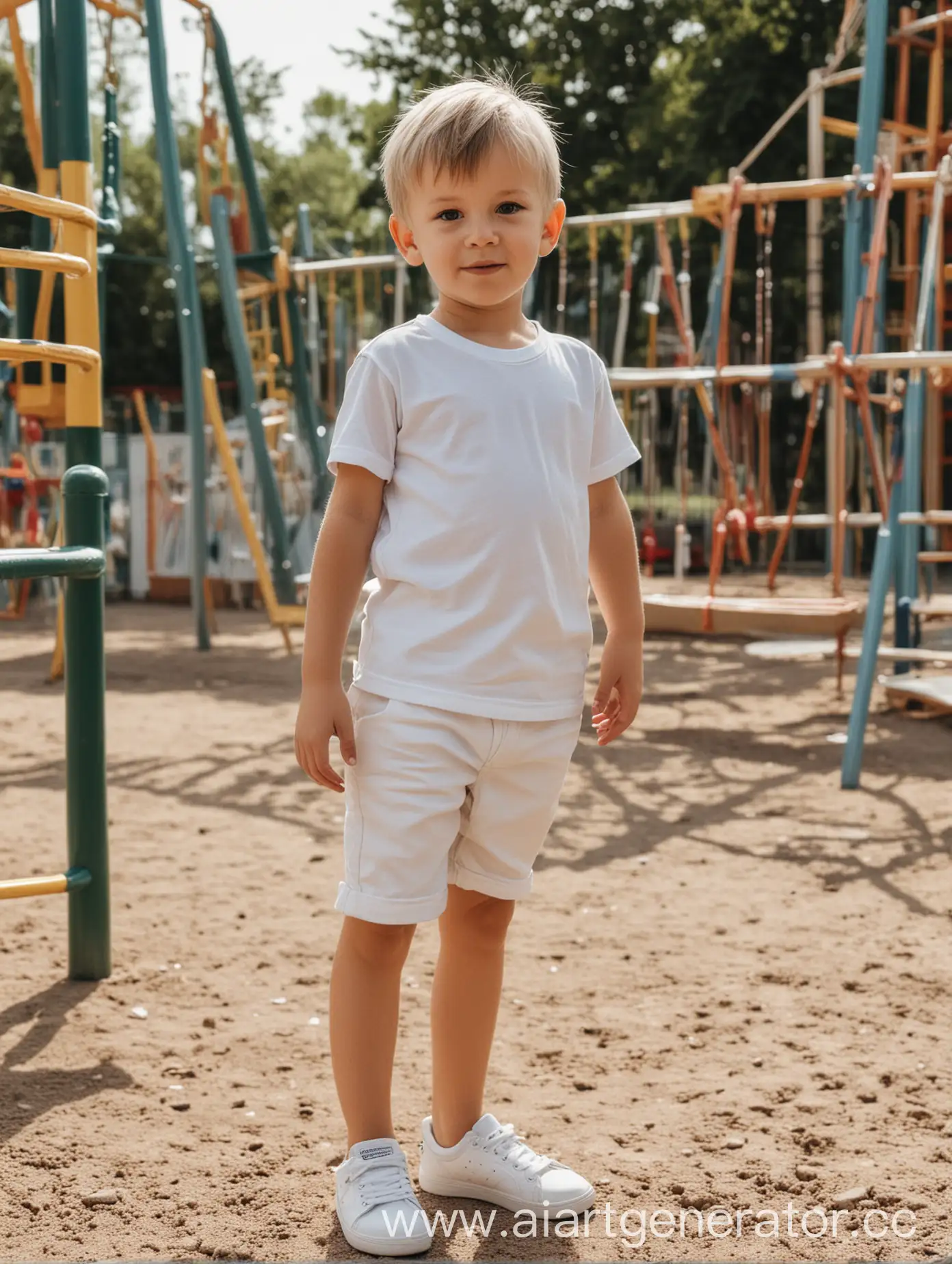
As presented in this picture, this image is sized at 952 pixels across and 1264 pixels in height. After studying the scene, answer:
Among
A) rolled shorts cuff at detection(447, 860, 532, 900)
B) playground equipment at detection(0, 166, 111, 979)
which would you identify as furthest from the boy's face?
playground equipment at detection(0, 166, 111, 979)

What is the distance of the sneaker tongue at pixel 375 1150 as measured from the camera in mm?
1952

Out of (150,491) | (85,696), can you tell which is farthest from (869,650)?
(150,491)

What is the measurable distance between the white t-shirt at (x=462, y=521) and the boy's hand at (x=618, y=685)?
176mm

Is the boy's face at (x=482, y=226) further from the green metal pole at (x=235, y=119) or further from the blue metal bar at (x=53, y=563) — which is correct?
the green metal pole at (x=235, y=119)

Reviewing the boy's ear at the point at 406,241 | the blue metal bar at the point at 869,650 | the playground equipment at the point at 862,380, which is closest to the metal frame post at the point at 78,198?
the boy's ear at the point at 406,241

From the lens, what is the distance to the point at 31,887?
2.67m

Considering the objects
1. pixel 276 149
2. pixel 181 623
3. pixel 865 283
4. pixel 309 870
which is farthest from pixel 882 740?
pixel 276 149

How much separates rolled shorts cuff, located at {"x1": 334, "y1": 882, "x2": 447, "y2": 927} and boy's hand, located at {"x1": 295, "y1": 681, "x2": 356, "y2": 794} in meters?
0.15

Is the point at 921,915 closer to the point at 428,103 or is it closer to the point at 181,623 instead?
the point at 428,103

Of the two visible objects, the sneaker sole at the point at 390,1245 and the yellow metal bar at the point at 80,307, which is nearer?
the sneaker sole at the point at 390,1245

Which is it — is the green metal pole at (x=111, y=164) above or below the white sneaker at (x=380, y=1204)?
above

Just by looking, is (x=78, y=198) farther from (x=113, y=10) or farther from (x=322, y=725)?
(x=113, y=10)

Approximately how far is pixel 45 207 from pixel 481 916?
59.2 inches

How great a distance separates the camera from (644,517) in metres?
18.3
